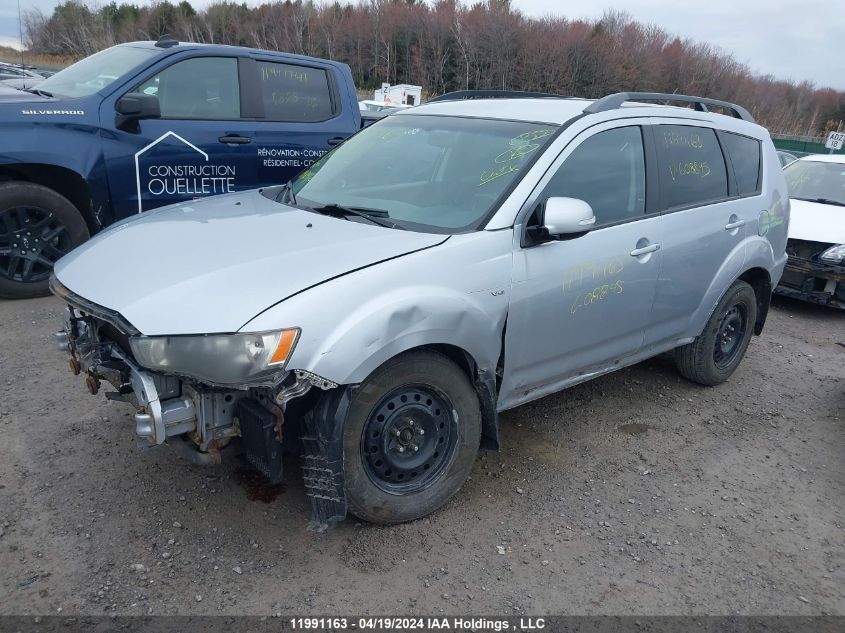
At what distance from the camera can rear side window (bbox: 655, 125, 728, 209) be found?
13.2 feet

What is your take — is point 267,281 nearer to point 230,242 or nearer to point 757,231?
point 230,242

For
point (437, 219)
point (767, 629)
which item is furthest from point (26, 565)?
point (767, 629)

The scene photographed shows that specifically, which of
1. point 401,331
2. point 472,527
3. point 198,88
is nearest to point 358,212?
point 401,331

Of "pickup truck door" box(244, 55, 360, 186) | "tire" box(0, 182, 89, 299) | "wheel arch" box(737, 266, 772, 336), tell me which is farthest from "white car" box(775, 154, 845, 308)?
"tire" box(0, 182, 89, 299)

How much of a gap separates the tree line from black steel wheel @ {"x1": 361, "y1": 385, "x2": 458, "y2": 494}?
6071cm

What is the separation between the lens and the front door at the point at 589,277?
10.7ft

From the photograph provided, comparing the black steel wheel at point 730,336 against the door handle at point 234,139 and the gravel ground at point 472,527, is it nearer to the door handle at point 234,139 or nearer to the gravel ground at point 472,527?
the gravel ground at point 472,527

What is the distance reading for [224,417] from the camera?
267cm

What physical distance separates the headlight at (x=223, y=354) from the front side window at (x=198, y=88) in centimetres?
387

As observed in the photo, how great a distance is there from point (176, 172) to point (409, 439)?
3.83 m

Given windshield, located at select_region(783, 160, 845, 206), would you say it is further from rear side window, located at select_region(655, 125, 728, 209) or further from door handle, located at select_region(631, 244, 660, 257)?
door handle, located at select_region(631, 244, 660, 257)

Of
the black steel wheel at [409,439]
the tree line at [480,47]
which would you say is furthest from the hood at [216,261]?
the tree line at [480,47]

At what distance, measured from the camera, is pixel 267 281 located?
2629 millimetres

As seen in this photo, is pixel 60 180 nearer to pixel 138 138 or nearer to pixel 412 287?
pixel 138 138
